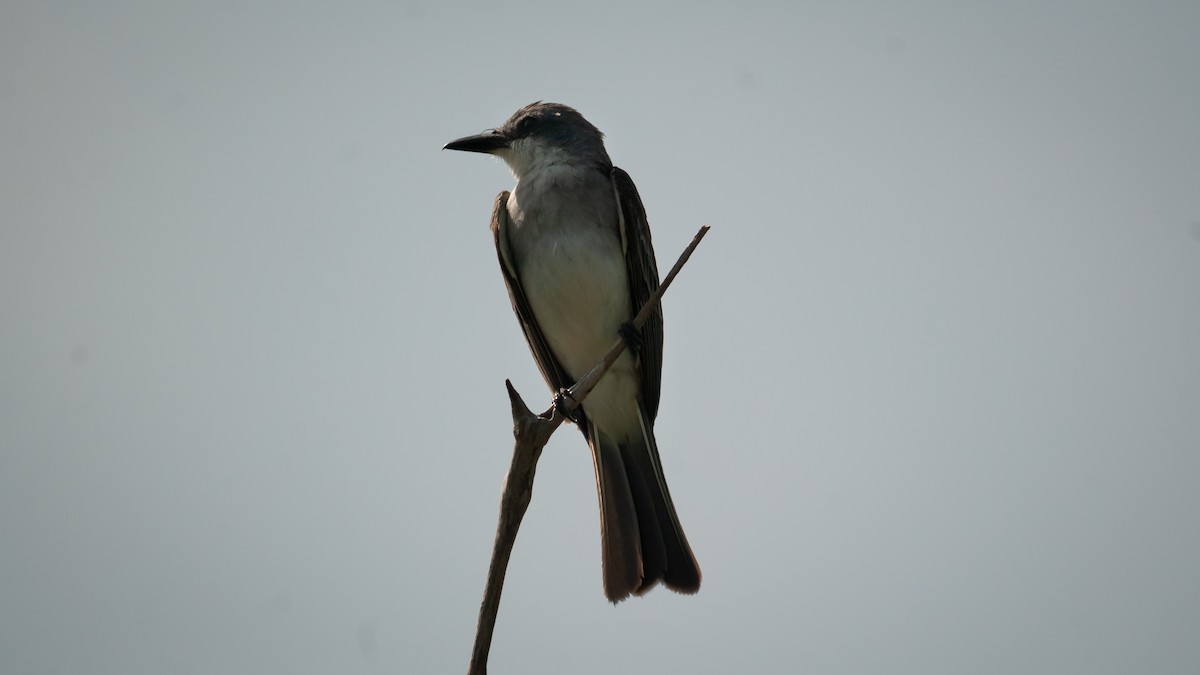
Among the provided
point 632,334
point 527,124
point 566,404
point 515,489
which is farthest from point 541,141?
point 515,489

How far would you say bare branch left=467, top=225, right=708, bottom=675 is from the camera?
435cm

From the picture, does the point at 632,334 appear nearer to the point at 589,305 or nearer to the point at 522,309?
the point at 589,305

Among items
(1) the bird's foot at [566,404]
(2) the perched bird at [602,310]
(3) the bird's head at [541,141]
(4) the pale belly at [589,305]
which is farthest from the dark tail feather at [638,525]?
(3) the bird's head at [541,141]

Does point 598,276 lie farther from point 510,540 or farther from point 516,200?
point 510,540

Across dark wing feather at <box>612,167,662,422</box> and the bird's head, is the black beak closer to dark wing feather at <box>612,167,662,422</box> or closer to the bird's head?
the bird's head

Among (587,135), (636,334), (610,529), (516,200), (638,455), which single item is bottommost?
(610,529)

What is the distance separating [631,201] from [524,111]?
4.61 feet

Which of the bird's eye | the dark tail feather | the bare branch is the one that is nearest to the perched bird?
the dark tail feather

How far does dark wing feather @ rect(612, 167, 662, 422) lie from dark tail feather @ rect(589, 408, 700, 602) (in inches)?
17.3

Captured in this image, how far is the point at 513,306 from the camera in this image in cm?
792

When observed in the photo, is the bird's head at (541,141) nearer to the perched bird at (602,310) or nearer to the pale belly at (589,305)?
the perched bird at (602,310)

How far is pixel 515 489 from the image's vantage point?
4.86 metres

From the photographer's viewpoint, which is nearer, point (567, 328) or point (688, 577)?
point (688, 577)

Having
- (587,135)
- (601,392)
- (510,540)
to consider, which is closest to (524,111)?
(587,135)
